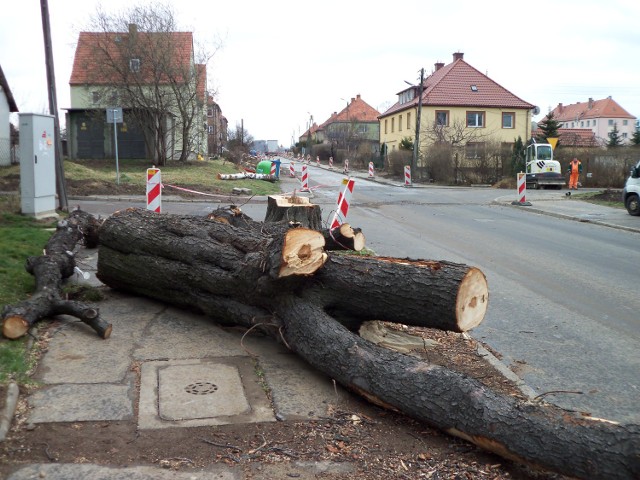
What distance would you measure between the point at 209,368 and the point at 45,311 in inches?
72.5

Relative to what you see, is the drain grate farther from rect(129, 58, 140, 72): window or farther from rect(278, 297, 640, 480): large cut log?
rect(129, 58, 140, 72): window

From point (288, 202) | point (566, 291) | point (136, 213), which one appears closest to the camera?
point (136, 213)

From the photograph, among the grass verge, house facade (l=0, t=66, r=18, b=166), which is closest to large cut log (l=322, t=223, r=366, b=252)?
the grass verge

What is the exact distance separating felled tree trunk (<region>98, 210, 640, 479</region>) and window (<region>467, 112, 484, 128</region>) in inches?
2144

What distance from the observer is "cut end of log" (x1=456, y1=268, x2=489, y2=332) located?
4867 millimetres

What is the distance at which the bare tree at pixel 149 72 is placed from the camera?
35.1 metres

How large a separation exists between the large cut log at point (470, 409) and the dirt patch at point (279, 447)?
137 millimetres

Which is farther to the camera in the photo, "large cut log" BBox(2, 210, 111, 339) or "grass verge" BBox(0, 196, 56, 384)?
"large cut log" BBox(2, 210, 111, 339)

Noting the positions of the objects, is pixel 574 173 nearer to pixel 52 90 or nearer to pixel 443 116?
pixel 443 116

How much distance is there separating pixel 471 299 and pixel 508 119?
189 ft

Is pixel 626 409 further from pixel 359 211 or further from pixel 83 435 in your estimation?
pixel 359 211

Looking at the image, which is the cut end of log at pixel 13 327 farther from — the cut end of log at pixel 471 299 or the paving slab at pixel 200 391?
the cut end of log at pixel 471 299

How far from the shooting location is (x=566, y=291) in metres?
9.00

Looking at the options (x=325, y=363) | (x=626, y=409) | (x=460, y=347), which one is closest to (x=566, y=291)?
(x=460, y=347)
